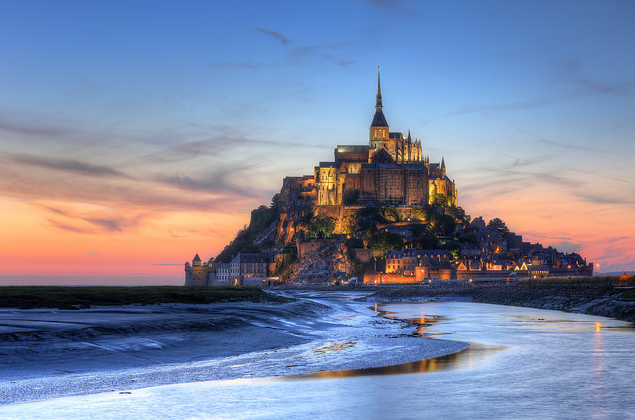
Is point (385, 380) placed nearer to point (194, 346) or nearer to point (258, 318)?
point (194, 346)

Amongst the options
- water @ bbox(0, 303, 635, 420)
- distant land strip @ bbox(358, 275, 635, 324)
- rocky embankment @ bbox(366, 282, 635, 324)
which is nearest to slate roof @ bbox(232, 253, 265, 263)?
distant land strip @ bbox(358, 275, 635, 324)

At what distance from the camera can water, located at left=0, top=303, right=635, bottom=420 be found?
12258 mm

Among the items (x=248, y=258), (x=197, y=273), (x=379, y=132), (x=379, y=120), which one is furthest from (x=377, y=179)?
(x=197, y=273)

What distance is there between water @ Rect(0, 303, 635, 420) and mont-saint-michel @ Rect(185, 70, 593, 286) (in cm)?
9599

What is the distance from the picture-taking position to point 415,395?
14180mm

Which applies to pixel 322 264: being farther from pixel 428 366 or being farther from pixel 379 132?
pixel 428 366

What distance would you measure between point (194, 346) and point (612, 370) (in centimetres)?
1363

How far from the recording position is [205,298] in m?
47.3

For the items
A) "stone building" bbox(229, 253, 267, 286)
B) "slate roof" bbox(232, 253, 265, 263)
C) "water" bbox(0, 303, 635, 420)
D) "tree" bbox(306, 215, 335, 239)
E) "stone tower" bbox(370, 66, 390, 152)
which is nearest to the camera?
"water" bbox(0, 303, 635, 420)

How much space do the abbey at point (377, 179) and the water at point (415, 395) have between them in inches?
5375

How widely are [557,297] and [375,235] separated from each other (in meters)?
83.3

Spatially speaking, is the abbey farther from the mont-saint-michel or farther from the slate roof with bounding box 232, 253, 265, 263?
the slate roof with bounding box 232, 253, 265, 263

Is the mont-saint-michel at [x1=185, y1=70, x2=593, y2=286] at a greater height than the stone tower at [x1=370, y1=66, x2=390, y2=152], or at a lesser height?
lesser

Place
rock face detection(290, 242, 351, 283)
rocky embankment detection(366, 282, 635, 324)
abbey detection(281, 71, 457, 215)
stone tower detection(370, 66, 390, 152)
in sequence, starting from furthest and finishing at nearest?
1. stone tower detection(370, 66, 390, 152)
2. abbey detection(281, 71, 457, 215)
3. rock face detection(290, 242, 351, 283)
4. rocky embankment detection(366, 282, 635, 324)
